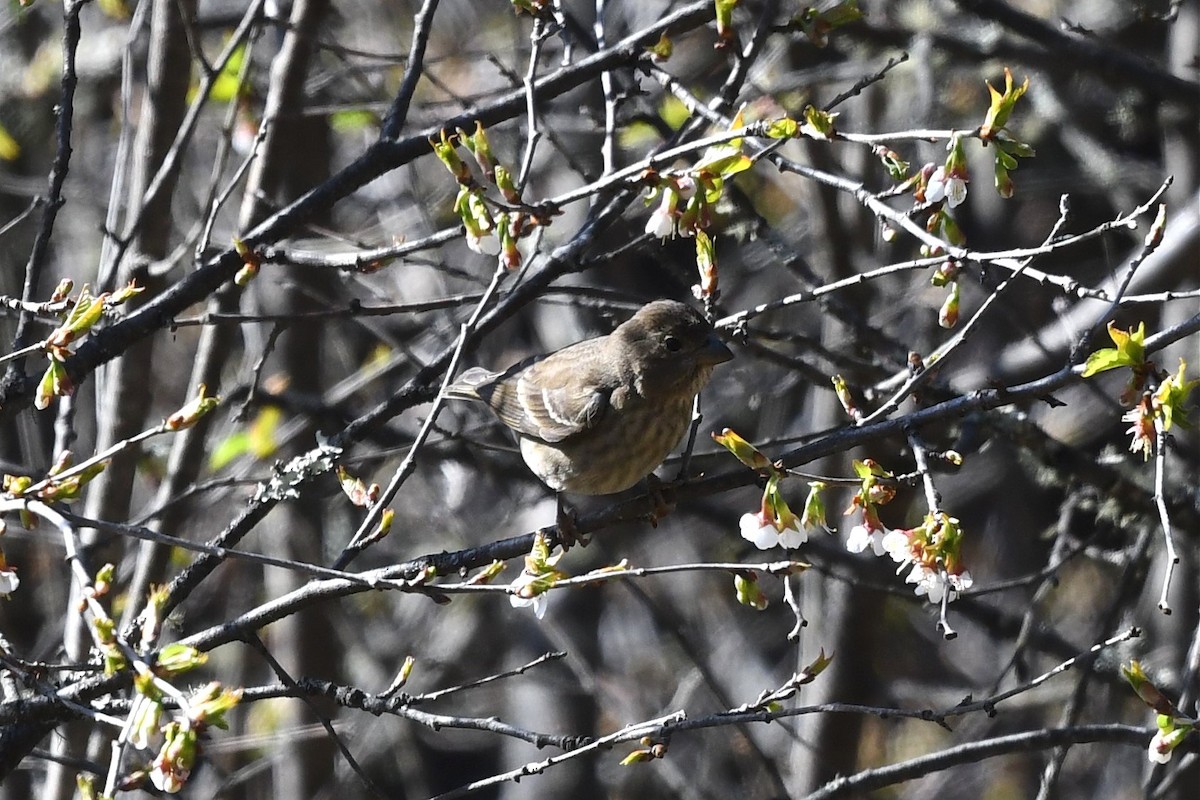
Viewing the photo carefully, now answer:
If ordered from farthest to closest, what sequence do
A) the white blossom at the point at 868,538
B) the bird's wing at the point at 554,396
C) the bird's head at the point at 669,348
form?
the bird's wing at the point at 554,396
the bird's head at the point at 669,348
the white blossom at the point at 868,538

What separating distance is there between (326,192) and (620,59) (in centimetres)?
97

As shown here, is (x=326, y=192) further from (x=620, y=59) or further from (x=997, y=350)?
(x=997, y=350)

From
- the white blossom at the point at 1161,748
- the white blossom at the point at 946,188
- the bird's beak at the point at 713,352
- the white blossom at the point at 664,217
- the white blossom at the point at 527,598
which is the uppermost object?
the white blossom at the point at 664,217

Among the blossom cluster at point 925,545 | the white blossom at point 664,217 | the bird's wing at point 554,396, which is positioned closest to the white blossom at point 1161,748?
the blossom cluster at point 925,545

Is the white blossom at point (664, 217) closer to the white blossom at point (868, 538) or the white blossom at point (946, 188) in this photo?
the white blossom at point (946, 188)

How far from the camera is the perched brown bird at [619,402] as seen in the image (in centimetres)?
461

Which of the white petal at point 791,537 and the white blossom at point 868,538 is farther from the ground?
the white petal at point 791,537

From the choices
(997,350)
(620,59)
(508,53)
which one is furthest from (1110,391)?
(620,59)

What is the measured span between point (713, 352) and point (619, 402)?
48cm

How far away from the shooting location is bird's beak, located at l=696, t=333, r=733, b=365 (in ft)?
14.5

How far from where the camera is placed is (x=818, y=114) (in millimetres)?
3166

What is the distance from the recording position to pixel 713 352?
4.45m

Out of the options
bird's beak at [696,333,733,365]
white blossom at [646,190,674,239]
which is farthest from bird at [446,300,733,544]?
white blossom at [646,190,674,239]

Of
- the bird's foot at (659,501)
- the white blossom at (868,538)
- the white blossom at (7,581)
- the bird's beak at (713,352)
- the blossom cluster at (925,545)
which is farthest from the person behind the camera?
the bird's beak at (713,352)
